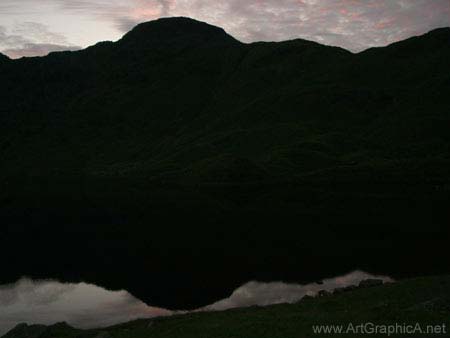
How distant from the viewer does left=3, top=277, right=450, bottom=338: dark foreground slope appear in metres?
27.2

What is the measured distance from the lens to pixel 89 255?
7425cm

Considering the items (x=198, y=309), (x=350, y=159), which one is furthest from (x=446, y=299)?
(x=350, y=159)

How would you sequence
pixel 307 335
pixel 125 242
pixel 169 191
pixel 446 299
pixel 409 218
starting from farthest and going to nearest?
pixel 169 191, pixel 409 218, pixel 125 242, pixel 446 299, pixel 307 335

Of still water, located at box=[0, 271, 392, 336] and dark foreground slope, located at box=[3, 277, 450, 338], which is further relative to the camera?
still water, located at box=[0, 271, 392, 336]

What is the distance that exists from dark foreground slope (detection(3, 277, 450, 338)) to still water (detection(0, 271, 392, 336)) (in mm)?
6641

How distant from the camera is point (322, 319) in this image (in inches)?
1192

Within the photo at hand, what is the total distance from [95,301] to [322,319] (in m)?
28.0

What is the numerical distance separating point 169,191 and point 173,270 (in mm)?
101023

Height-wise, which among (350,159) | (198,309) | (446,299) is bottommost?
(198,309)

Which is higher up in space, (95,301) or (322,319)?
(322,319)

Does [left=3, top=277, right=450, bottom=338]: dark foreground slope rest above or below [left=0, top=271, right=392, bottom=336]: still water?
above

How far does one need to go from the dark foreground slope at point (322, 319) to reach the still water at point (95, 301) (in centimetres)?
664

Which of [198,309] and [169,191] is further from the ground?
[169,191]

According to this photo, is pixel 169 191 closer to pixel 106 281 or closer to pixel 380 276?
pixel 106 281
